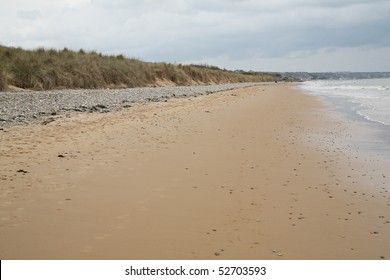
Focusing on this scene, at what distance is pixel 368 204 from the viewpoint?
4.92 meters

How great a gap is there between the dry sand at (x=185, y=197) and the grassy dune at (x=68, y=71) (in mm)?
13159

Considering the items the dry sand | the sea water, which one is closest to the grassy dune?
the dry sand

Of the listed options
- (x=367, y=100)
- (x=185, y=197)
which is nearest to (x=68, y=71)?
(x=367, y=100)

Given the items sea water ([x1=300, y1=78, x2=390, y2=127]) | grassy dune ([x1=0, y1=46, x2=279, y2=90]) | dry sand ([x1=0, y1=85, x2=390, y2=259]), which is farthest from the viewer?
grassy dune ([x1=0, y1=46, x2=279, y2=90])

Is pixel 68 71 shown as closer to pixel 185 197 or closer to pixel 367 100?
pixel 367 100

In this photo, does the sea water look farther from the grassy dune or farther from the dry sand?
the grassy dune

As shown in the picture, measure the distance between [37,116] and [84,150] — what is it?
4594 millimetres

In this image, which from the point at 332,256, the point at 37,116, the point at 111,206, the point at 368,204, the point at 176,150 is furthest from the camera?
the point at 37,116

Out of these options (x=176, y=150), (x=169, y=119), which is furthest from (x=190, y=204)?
(x=169, y=119)

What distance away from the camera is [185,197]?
4.99 meters

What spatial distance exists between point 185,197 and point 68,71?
21606 millimetres

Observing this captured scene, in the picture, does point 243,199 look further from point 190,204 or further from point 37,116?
point 37,116

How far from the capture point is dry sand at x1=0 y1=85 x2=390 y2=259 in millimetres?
3607

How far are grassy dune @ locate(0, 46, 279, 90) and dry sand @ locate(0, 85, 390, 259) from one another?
13.2 m
